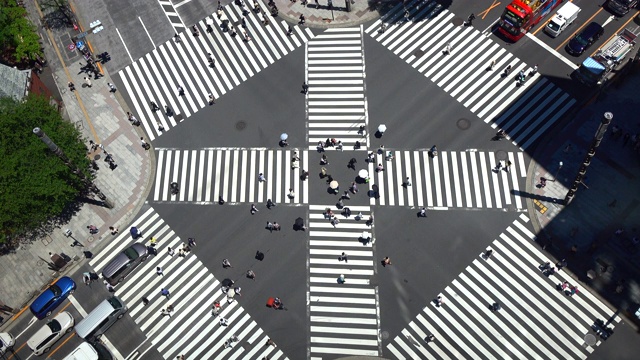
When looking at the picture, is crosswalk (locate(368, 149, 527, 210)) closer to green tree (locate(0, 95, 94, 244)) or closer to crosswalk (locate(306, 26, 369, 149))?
crosswalk (locate(306, 26, 369, 149))

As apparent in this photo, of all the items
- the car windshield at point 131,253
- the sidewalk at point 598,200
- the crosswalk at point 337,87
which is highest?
the crosswalk at point 337,87

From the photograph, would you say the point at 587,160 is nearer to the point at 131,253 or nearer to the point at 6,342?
the point at 131,253

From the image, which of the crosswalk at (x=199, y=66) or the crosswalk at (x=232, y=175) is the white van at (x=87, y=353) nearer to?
the crosswalk at (x=232, y=175)

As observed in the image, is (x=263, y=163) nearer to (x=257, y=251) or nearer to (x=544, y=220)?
(x=257, y=251)

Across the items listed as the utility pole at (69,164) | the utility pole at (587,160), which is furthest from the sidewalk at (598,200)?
the utility pole at (69,164)

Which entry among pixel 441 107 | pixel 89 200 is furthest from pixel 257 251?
pixel 441 107

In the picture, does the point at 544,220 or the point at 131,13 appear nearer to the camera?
the point at 544,220

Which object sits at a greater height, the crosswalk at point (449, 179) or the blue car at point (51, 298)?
the crosswalk at point (449, 179)
